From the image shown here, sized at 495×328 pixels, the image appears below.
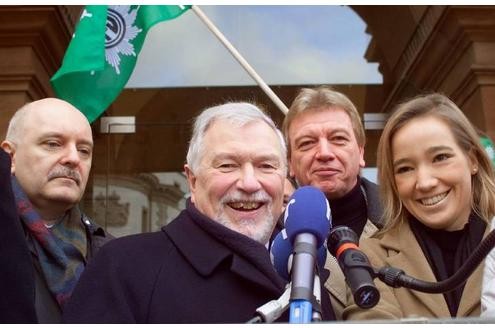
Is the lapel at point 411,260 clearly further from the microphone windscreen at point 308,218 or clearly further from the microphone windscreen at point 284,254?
the microphone windscreen at point 308,218

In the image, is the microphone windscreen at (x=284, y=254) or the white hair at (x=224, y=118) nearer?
the microphone windscreen at (x=284, y=254)

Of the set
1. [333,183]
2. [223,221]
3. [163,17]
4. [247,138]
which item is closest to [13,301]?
[223,221]

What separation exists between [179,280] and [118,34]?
322 centimetres

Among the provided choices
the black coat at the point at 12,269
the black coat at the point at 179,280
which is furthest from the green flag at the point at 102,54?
the black coat at the point at 12,269

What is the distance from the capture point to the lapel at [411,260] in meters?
2.14

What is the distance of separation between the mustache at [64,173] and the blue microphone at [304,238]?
1311mm

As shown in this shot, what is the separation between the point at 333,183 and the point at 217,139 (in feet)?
2.78

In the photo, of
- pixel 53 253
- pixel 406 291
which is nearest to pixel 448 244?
pixel 406 291

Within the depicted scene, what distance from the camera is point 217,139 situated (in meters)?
2.26

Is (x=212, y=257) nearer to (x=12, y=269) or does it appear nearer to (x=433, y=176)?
(x=12, y=269)

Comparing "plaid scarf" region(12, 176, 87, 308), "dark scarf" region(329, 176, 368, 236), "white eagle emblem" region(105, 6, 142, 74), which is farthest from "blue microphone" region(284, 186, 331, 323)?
"white eagle emblem" region(105, 6, 142, 74)

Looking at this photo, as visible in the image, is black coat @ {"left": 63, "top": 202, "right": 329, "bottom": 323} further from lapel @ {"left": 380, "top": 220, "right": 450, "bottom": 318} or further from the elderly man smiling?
lapel @ {"left": 380, "top": 220, "right": 450, "bottom": 318}

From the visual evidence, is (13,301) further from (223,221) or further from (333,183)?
(333,183)
